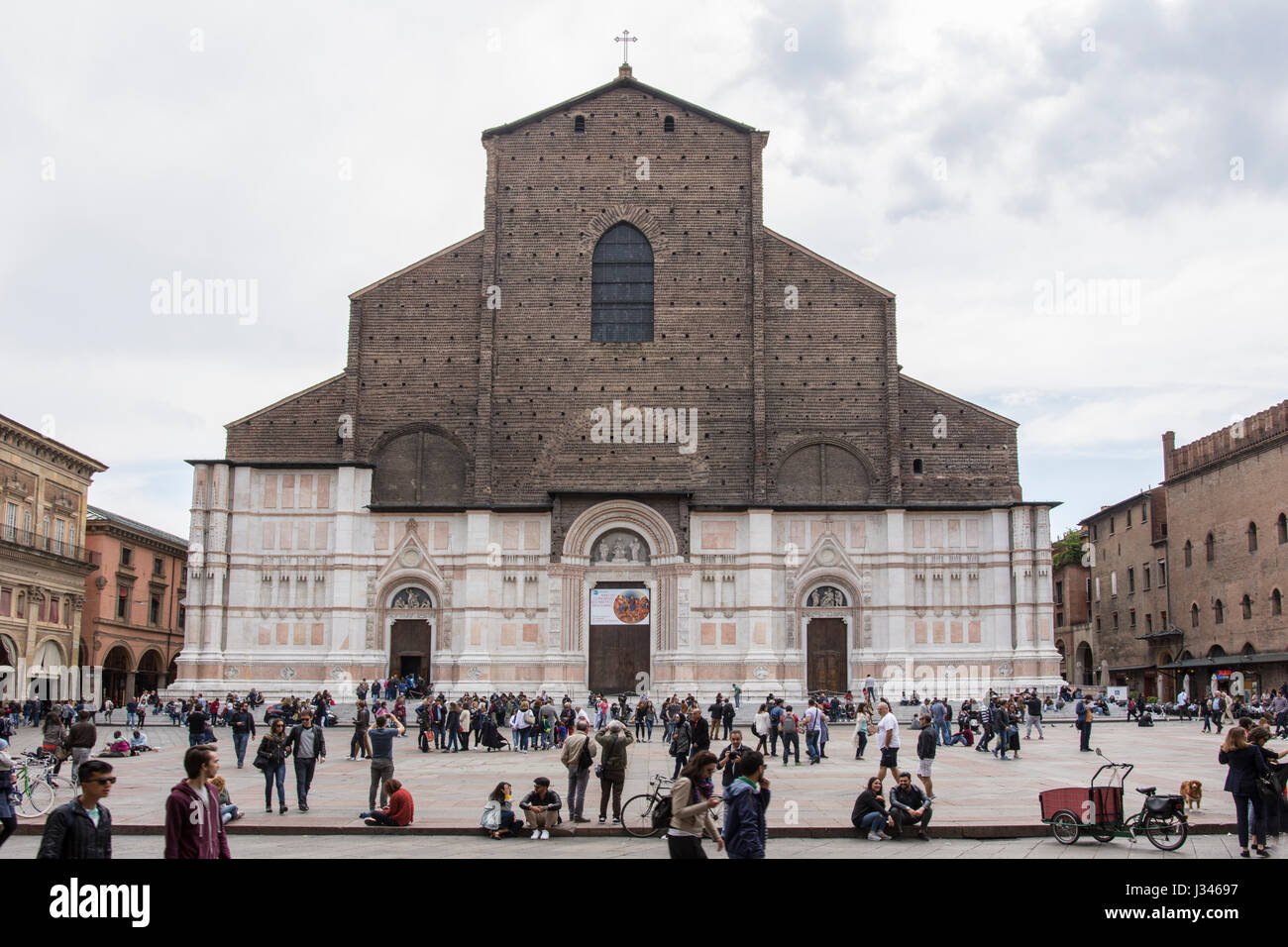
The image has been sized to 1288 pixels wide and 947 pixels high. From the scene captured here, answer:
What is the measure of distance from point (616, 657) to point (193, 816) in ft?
117

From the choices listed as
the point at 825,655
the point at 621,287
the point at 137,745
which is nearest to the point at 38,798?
the point at 137,745

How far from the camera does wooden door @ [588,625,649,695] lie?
4331 cm

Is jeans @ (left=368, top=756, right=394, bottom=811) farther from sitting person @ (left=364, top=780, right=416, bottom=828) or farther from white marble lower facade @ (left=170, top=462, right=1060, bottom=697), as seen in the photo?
white marble lower facade @ (left=170, top=462, right=1060, bottom=697)

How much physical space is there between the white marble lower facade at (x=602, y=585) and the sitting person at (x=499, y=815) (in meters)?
26.4

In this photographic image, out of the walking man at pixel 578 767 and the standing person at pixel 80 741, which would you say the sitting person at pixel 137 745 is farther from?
the walking man at pixel 578 767

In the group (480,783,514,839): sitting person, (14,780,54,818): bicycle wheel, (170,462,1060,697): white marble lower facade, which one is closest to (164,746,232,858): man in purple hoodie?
(480,783,514,839): sitting person

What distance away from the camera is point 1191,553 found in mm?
54062

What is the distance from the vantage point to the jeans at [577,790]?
16406 mm

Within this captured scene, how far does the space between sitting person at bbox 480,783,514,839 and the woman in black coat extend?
8.48 metres

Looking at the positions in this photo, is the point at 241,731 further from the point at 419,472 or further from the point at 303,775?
the point at 419,472

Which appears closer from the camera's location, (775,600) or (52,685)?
(775,600)

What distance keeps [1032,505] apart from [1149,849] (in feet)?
100
